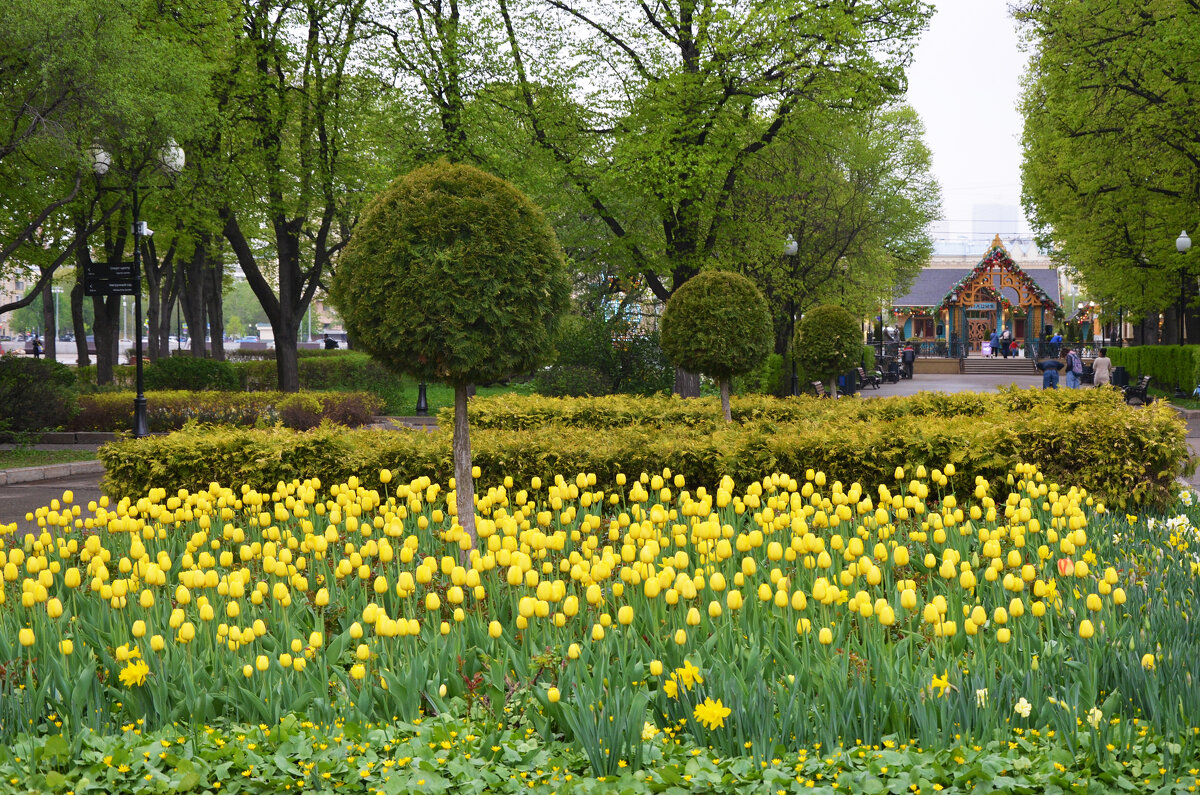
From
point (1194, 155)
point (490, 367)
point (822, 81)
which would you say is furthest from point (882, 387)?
point (490, 367)

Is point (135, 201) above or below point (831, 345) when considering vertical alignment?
above

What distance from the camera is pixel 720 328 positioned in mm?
13102

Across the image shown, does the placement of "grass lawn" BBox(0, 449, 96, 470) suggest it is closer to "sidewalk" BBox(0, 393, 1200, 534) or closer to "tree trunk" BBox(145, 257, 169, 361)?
"sidewalk" BBox(0, 393, 1200, 534)

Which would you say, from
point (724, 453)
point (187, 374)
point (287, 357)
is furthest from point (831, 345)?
point (187, 374)

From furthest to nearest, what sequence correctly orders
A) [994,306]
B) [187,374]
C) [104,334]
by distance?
[994,306], [104,334], [187,374]

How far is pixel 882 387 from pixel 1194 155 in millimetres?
19084

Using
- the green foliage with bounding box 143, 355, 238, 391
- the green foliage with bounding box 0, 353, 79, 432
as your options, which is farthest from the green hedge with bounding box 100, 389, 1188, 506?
the green foliage with bounding box 143, 355, 238, 391

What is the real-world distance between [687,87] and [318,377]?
55.5 feet

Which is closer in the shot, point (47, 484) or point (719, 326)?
point (719, 326)

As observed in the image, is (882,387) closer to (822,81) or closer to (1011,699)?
(822,81)

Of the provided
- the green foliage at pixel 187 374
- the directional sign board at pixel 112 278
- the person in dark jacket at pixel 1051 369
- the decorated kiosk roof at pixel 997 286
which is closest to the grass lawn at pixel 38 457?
the directional sign board at pixel 112 278

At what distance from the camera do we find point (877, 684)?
11.7ft

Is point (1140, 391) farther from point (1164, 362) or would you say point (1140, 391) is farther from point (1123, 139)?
point (1164, 362)

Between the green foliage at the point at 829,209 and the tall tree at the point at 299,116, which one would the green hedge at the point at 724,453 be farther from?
the green foliage at the point at 829,209
